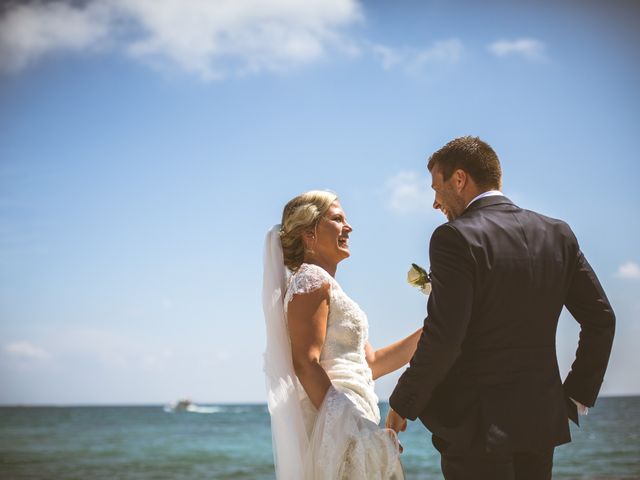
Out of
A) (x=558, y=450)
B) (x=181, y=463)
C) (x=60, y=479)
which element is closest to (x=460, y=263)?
(x=60, y=479)

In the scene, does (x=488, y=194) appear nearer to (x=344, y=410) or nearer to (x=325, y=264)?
(x=325, y=264)

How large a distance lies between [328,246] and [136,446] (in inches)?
1005

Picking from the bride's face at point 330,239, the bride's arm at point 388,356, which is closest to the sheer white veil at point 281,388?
the bride's face at point 330,239

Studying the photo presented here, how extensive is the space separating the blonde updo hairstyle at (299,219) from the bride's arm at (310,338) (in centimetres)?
40

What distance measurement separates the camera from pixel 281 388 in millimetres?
3543

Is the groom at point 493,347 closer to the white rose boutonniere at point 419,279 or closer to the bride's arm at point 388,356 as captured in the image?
the white rose boutonniere at point 419,279

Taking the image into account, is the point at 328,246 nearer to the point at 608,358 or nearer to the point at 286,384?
the point at 286,384

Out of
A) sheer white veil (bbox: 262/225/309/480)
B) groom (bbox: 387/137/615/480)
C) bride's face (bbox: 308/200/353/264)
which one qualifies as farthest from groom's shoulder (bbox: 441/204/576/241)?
sheer white veil (bbox: 262/225/309/480)

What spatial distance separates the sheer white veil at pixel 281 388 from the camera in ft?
11.4

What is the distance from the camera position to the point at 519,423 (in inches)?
108

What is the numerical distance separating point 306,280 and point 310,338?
30 centimetres

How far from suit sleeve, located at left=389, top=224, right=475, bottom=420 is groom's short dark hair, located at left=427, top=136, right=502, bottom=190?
0.37 metres

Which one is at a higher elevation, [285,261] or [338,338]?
[285,261]

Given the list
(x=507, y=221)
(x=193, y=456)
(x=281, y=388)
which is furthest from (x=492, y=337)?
(x=193, y=456)
